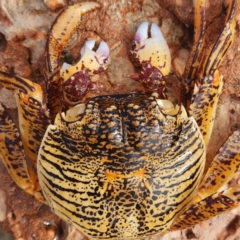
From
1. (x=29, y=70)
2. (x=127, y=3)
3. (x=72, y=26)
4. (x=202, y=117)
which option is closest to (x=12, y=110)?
(x=29, y=70)

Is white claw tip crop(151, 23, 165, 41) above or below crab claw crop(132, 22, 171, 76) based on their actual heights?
above

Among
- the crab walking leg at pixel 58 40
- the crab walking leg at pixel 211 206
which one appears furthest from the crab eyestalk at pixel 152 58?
the crab walking leg at pixel 211 206

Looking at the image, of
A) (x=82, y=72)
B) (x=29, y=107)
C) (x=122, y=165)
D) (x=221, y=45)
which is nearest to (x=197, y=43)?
(x=221, y=45)

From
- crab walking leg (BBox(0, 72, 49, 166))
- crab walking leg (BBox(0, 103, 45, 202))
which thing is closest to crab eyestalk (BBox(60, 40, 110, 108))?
crab walking leg (BBox(0, 72, 49, 166))

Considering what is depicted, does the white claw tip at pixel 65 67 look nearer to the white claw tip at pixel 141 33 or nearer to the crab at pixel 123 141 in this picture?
the crab at pixel 123 141

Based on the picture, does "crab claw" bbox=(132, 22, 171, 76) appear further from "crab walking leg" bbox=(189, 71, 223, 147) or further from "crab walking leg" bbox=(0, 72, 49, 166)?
"crab walking leg" bbox=(0, 72, 49, 166)

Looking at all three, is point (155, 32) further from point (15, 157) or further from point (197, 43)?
point (15, 157)
